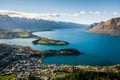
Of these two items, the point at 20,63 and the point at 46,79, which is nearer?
the point at 46,79

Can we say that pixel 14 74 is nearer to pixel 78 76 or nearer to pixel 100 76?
pixel 78 76

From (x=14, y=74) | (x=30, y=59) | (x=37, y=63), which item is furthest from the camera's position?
(x=30, y=59)

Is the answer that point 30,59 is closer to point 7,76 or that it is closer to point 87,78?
point 7,76

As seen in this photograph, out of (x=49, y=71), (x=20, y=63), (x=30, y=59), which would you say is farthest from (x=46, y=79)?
(x=30, y=59)

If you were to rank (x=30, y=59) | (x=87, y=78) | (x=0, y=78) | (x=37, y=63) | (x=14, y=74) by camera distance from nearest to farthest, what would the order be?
(x=87, y=78)
(x=0, y=78)
(x=14, y=74)
(x=37, y=63)
(x=30, y=59)

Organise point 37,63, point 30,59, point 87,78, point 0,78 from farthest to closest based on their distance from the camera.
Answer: point 30,59 → point 37,63 → point 0,78 → point 87,78

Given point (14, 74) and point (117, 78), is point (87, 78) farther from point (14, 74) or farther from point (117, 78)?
point (14, 74)

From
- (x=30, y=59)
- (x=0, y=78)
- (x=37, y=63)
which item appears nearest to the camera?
(x=0, y=78)

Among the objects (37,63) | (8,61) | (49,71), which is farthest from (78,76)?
(8,61)

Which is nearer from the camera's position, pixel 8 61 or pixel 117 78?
pixel 117 78
